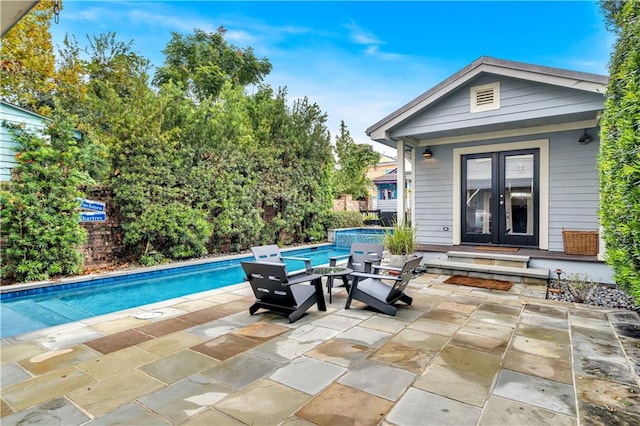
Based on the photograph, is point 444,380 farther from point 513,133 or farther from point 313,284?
point 513,133

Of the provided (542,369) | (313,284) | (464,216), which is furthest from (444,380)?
(464,216)

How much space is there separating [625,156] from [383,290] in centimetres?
307

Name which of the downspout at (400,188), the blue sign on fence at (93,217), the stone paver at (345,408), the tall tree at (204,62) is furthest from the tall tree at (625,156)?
the tall tree at (204,62)

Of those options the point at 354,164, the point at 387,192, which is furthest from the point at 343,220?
the point at 387,192

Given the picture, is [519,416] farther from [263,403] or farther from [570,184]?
[570,184]

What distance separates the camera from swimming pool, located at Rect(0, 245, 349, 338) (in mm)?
4980

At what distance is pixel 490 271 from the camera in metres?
6.42

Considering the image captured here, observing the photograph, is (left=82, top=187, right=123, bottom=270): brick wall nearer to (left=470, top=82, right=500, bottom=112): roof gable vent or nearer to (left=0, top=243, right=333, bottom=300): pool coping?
(left=0, top=243, right=333, bottom=300): pool coping

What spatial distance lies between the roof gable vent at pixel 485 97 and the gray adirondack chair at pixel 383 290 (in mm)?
3989

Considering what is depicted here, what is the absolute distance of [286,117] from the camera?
12508 mm

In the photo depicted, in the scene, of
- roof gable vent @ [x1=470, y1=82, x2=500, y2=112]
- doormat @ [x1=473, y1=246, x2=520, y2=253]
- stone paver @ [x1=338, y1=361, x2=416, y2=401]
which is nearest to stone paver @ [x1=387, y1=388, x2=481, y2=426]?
stone paver @ [x1=338, y1=361, x2=416, y2=401]

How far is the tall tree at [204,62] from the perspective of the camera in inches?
687

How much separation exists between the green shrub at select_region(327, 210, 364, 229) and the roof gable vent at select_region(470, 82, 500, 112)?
8.28m

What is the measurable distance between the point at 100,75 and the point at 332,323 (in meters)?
15.4
